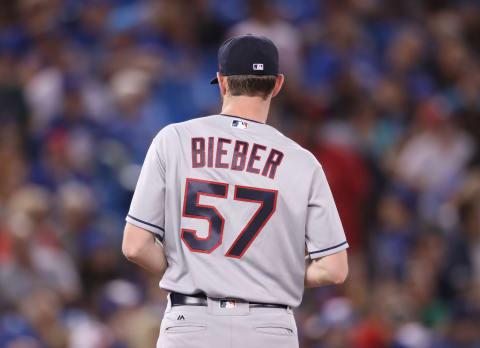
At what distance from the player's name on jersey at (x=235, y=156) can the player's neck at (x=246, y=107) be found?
0.11 m

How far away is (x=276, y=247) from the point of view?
3.48 metres

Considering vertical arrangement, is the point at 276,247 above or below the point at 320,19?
below

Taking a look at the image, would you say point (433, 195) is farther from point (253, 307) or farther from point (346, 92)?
point (253, 307)

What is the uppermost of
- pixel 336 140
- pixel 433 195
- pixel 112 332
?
pixel 336 140

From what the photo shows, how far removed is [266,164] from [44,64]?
6.91 metres

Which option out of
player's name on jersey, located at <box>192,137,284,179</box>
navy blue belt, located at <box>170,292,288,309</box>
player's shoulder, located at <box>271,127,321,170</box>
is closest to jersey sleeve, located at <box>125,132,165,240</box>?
player's name on jersey, located at <box>192,137,284,179</box>

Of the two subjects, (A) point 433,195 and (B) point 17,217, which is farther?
(A) point 433,195

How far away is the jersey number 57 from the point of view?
3.43 meters

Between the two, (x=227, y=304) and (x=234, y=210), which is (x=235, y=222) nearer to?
(x=234, y=210)

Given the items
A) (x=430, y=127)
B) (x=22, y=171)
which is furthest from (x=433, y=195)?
(x=22, y=171)

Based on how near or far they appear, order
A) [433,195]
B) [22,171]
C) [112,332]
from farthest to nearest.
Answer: [433,195] < [22,171] < [112,332]

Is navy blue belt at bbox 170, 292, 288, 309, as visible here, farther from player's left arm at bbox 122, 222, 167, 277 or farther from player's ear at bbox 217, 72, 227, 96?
player's ear at bbox 217, 72, 227, 96

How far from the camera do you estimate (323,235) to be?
11.6 feet

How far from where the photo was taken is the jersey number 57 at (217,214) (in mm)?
3430
